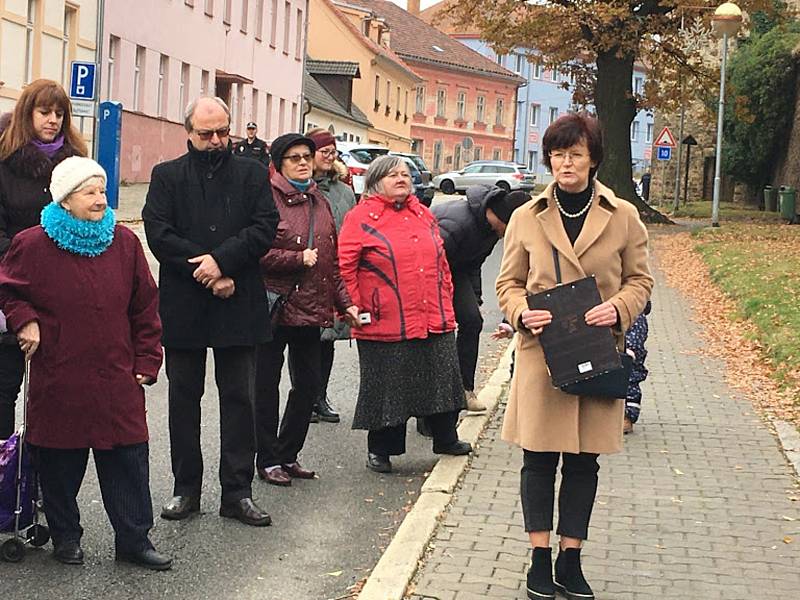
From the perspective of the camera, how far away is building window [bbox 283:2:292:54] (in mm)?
55344

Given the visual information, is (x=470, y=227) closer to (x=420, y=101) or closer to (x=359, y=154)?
(x=359, y=154)

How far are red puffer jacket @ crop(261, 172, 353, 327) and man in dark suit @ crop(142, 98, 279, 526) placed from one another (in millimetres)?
777

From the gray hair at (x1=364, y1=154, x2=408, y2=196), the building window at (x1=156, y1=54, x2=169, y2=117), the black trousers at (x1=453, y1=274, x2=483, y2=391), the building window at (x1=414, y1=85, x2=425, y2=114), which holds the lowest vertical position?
the black trousers at (x1=453, y1=274, x2=483, y2=391)

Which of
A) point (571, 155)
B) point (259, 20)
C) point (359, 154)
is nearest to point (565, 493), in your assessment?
point (571, 155)

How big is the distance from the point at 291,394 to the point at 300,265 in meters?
0.79

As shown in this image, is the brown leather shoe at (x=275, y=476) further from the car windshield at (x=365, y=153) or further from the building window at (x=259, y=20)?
the building window at (x=259, y=20)

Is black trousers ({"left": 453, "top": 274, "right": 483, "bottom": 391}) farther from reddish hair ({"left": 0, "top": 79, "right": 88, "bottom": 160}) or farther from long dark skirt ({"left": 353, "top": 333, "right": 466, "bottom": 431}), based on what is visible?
reddish hair ({"left": 0, "top": 79, "right": 88, "bottom": 160})

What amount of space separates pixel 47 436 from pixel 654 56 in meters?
33.9

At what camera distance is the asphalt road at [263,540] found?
584 centimetres

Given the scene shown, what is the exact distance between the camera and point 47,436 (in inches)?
233

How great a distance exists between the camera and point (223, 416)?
7.00 m

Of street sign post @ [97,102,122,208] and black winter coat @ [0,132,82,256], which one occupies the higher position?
street sign post @ [97,102,122,208]

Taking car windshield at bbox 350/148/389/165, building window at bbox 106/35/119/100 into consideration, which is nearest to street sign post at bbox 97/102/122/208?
A: building window at bbox 106/35/119/100

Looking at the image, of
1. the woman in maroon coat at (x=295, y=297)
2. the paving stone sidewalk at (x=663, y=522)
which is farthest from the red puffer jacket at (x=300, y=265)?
the paving stone sidewalk at (x=663, y=522)
